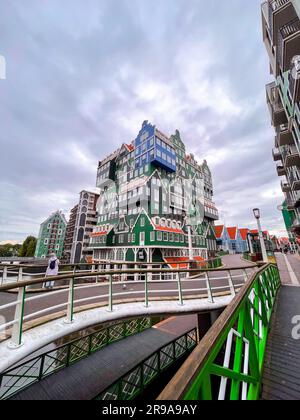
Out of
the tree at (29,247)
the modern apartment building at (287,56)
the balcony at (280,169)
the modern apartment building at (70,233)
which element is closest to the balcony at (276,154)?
the balcony at (280,169)

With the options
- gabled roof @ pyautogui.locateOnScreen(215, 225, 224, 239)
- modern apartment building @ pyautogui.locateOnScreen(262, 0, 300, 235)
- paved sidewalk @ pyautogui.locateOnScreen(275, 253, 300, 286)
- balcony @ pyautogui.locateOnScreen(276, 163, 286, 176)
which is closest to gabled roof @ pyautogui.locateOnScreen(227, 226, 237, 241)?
gabled roof @ pyautogui.locateOnScreen(215, 225, 224, 239)

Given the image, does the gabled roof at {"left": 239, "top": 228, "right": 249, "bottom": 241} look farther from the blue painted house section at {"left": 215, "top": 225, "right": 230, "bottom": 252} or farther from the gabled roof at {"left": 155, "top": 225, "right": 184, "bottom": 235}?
the gabled roof at {"left": 155, "top": 225, "right": 184, "bottom": 235}

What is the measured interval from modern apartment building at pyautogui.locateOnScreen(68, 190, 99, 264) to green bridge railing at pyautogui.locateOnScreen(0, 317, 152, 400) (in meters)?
33.3

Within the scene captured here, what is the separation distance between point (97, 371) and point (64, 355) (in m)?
2.77

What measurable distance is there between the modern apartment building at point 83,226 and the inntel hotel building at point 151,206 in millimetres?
13115

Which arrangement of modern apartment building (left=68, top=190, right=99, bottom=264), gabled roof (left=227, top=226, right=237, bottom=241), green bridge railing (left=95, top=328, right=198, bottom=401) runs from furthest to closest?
gabled roof (left=227, top=226, right=237, bottom=241)
modern apartment building (left=68, top=190, right=99, bottom=264)
green bridge railing (left=95, top=328, right=198, bottom=401)

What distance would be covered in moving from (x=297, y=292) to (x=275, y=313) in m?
3.40

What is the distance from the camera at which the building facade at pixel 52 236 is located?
54750 millimetres

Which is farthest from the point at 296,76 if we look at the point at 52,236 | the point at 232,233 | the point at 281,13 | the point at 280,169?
the point at 52,236

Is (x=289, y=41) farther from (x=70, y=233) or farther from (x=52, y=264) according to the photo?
(x=70, y=233)

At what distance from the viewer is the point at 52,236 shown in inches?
2263

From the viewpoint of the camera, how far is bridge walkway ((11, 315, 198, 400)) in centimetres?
580

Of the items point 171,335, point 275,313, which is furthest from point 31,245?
point 275,313

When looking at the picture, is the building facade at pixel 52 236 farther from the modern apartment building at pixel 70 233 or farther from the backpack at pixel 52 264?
the backpack at pixel 52 264
